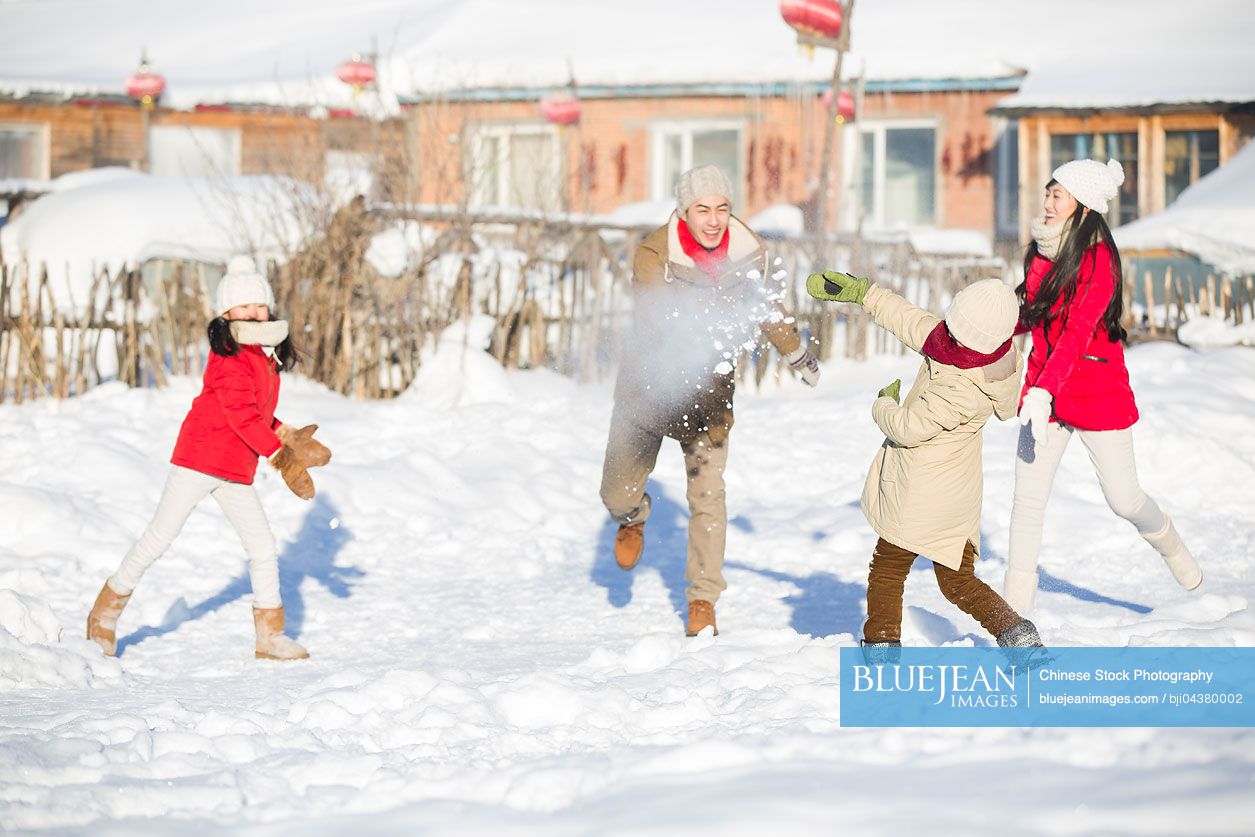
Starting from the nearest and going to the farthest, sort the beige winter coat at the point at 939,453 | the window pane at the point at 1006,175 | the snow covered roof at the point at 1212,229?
the beige winter coat at the point at 939,453
the snow covered roof at the point at 1212,229
the window pane at the point at 1006,175

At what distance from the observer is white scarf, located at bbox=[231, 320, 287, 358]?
5145mm

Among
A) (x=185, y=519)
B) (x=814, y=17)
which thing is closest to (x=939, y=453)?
(x=185, y=519)

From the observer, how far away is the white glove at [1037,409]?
15.5 feet

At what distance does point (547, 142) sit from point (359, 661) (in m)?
17.0

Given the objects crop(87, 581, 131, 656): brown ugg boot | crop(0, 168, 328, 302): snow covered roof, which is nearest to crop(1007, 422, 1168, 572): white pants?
crop(87, 581, 131, 656): brown ugg boot

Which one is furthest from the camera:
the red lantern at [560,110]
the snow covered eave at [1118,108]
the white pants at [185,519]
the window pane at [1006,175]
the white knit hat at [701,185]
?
the red lantern at [560,110]

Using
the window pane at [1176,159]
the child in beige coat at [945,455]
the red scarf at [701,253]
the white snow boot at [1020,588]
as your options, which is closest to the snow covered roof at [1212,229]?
the window pane at [1176,159]

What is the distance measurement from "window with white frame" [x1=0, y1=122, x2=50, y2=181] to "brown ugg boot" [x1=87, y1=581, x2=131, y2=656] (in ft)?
68.3

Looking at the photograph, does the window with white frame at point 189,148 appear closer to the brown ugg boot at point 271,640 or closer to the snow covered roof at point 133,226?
the snow covered roof at point 133,226

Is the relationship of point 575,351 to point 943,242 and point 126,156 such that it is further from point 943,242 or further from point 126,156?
point 126,156

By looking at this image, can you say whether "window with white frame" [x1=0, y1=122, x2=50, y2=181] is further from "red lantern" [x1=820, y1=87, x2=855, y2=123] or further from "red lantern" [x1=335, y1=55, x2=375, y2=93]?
"red lantern" [x1=820, y1=87, x2=855, y2=123]

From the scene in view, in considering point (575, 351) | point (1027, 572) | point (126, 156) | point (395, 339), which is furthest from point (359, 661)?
point (126, 156)

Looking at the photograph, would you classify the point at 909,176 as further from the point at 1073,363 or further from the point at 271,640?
the point at 271,640

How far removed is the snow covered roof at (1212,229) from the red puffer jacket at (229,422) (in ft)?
38.4
